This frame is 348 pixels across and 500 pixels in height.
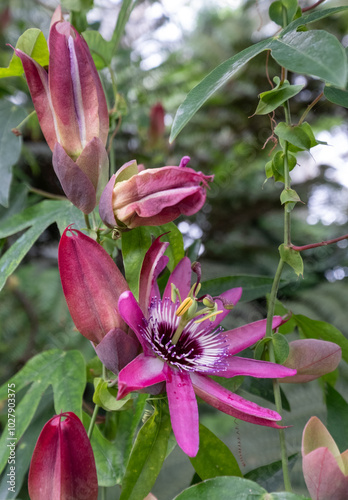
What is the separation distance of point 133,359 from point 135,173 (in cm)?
12

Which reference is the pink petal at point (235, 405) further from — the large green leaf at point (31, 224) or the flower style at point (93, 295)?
the large green leaf at point (31, 224)

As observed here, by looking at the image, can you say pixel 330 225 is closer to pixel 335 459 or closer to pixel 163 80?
pixel 163 80

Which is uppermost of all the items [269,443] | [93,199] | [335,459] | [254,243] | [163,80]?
[93,199]

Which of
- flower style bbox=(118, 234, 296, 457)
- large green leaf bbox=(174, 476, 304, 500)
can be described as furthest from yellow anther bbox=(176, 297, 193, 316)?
large green leaf bbox=(174, 476, 304, 500)

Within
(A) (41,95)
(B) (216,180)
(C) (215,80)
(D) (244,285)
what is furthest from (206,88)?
(B) (216,180)

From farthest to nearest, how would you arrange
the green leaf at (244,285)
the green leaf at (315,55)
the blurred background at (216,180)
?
1. the blurred background at (216,180)
2. the green leaf at (244,285)
3. the green leaf at (315,55)

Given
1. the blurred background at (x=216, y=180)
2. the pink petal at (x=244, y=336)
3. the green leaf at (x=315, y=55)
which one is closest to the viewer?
the green leaf at (x=315, y=55)

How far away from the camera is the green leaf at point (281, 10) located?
38cm

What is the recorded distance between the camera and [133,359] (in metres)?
0.32

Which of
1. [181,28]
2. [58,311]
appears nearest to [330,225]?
[58,311]

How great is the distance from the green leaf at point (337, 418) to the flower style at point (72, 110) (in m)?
0.27

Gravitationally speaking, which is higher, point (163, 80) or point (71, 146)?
point (71, 146)

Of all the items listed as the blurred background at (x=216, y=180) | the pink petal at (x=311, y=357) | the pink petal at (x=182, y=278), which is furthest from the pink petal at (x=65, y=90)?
the blurred background at (x=216, y=180)

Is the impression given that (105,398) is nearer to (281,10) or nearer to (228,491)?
(228,491)
